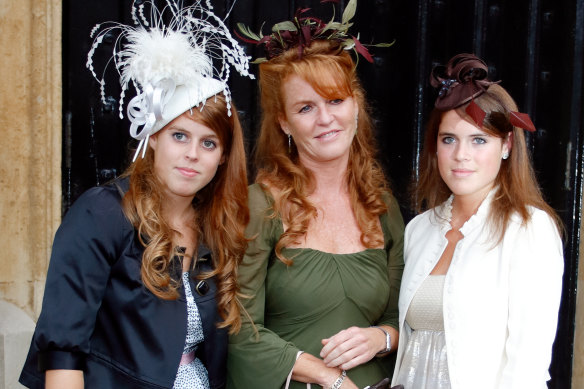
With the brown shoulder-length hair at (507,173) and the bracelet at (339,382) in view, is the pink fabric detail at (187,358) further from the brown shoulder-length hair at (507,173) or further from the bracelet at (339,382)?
the brown shoulder-length hair at (507,173)

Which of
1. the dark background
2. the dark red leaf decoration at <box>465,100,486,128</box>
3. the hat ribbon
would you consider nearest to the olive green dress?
the hat ribbon

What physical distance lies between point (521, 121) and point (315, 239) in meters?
0.81

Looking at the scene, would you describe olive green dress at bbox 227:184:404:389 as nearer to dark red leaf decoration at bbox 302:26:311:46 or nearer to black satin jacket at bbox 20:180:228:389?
black satin jacket at bbox 20:180:228:389

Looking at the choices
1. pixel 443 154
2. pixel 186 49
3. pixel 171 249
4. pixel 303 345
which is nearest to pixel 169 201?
pixel 171 249

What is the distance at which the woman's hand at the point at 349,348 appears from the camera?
7.70 feet

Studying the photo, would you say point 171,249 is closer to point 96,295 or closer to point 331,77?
point 96,295

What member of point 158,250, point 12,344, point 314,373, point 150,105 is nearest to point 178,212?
point 158,250

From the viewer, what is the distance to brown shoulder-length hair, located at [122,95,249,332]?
2.19 metres

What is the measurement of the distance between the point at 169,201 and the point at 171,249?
0.19m

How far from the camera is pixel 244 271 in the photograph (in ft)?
7.84

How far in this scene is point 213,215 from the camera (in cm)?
241

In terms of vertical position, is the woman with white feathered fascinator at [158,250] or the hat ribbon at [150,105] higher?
the hat ribbon at [150,105]

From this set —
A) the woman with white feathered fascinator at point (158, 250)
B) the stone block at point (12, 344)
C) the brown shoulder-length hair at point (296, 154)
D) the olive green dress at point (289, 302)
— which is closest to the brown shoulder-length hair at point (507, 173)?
the brown shoulder-length hair at point (296, 154)

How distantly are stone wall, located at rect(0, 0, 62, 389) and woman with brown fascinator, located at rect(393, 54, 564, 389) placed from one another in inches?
56.0
